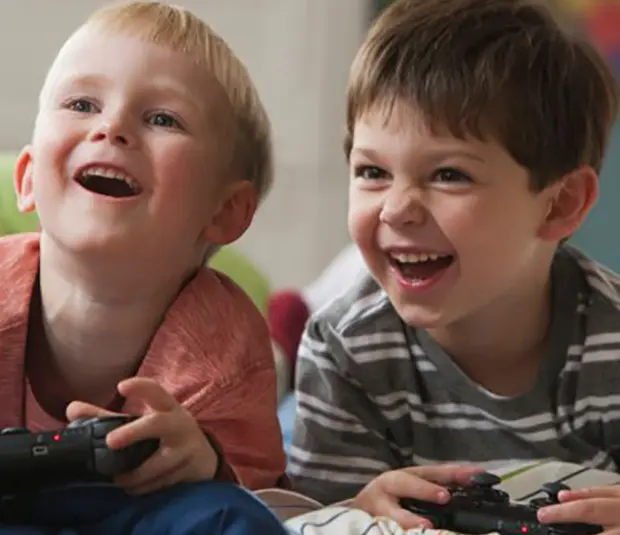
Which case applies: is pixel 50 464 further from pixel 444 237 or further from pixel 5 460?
pixel 444 237

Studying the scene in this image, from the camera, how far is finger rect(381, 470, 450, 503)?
3.05 feet

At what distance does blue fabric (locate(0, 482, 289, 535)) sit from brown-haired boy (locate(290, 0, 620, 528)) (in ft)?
0.66

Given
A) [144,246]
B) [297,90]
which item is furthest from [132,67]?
[297,90]

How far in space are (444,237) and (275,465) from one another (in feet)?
0.81

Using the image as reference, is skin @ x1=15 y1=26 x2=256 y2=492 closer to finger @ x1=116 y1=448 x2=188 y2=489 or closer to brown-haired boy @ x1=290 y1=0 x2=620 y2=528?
finger @ x1=116 y1=448 x2=188 y2=489

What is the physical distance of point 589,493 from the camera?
0.92 metres

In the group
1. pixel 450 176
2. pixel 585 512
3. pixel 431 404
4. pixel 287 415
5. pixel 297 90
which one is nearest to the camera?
pixel 585 512

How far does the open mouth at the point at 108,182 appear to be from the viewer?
91 centimetres

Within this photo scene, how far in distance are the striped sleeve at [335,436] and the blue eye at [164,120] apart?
287mm

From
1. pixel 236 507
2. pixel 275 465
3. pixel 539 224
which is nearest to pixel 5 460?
pixel 236 507

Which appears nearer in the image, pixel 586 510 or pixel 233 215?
pixel 586 510

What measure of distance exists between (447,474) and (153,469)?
0.27 metres

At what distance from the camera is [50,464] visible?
780 mm

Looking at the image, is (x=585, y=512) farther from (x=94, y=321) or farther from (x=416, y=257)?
(x=94, y=321)
